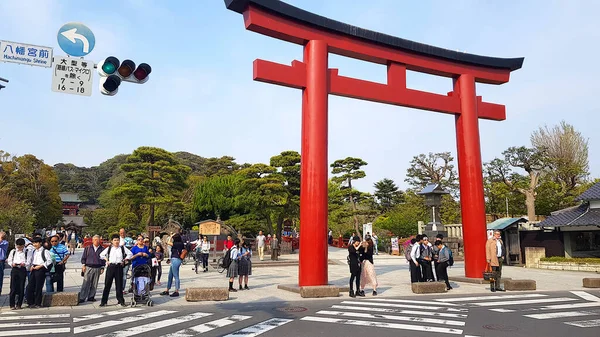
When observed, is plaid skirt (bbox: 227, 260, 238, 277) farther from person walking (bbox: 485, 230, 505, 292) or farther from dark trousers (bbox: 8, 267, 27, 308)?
person walking (bbox: 485, 230, 505, 292)

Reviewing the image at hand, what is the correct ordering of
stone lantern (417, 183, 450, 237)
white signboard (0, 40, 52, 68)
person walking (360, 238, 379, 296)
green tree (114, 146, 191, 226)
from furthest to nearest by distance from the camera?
1. green tree (114, 146, 191, 226)
2. stone lantern (417, 183, 450, 237)
3. person walking (360, 238, 379, 296)
4. white signboard (0, 40, 52, 68)

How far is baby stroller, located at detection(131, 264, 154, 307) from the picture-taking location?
370 inches

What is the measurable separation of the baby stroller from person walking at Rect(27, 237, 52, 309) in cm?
190

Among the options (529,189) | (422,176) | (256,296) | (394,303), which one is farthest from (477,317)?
(422,176)

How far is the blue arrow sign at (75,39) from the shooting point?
7.09 m

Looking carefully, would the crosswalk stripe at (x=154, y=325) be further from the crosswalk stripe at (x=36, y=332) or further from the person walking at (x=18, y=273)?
the person walking at (x=18, y=273)

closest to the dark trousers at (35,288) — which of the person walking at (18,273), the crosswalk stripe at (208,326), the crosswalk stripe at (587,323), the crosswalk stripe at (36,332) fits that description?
the person walking at (18,273)

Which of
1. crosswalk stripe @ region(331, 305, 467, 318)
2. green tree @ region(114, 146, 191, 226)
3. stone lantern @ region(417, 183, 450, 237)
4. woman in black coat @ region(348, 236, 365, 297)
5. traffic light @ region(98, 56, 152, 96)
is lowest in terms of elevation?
crosswalk stripe @ region(331, 305, 467, 318)

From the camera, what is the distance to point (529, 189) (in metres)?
29.9

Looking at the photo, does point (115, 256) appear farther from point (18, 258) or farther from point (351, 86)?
point (351, 86)

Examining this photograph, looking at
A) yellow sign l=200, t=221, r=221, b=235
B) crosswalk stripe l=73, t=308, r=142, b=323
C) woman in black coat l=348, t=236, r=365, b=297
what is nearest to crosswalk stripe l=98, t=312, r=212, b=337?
crosswalk stripe l=73, t=308, r=142, b=323

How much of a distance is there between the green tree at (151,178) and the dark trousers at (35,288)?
27746 millimetres

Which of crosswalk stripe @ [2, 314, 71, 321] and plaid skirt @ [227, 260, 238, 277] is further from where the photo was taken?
plaid skirt @ [227, 260, 238, 277]

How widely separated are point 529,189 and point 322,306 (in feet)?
84.9
